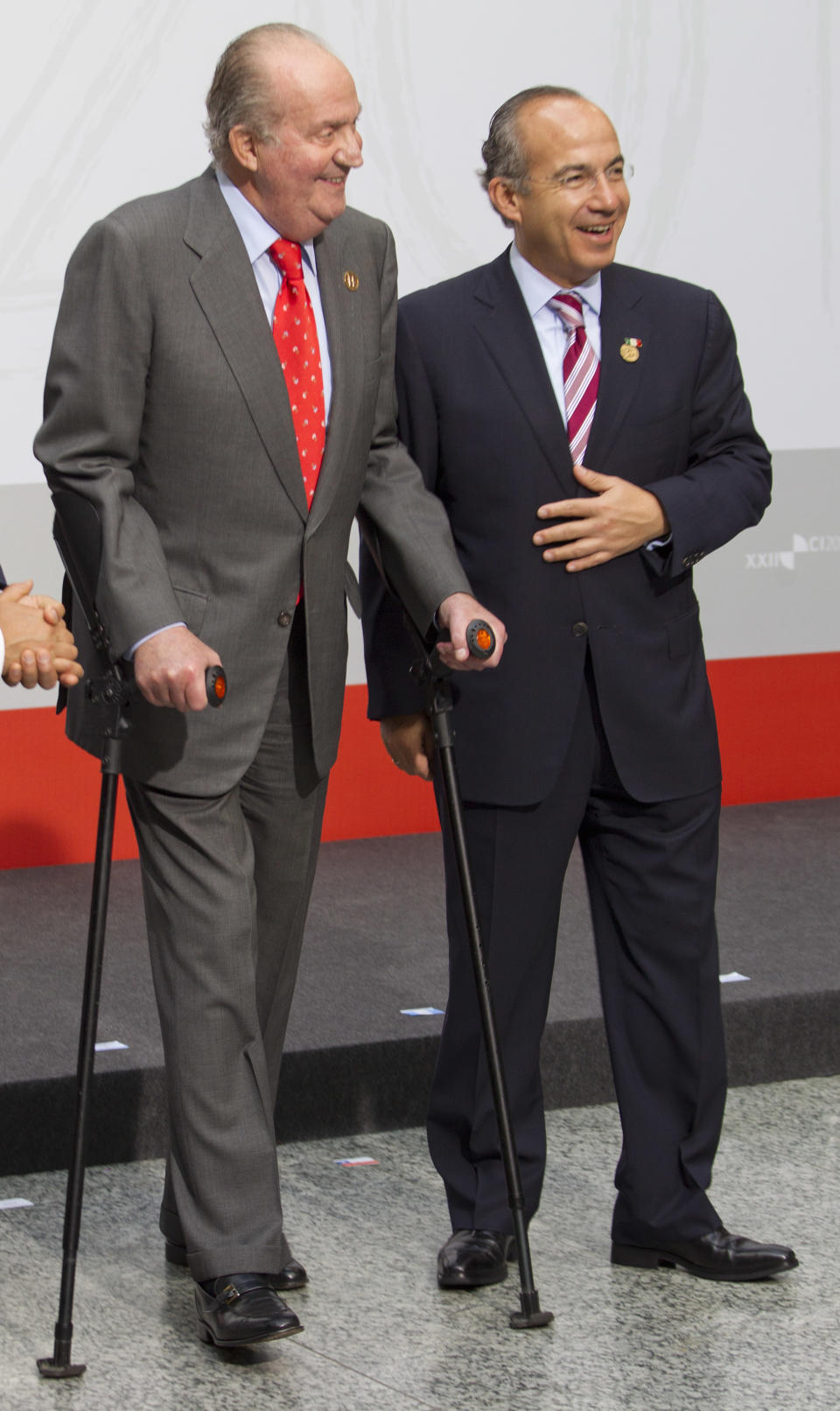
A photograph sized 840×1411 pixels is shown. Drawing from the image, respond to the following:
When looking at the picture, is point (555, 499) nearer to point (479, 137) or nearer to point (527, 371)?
point (527, 371)

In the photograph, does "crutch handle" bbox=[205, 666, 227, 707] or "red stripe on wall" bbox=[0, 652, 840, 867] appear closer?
"crutch handle" bbox=[205, 666, 227, 707]

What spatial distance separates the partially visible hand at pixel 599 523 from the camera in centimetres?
275

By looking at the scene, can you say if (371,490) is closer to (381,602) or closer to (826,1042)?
(381,602)

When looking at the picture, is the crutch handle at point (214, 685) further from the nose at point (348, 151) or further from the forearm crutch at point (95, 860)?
the nose at point (348, 151)

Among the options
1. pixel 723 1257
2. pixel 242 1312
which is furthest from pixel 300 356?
pixel 723 1257

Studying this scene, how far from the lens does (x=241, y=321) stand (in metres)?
2.59

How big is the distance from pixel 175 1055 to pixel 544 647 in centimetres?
77

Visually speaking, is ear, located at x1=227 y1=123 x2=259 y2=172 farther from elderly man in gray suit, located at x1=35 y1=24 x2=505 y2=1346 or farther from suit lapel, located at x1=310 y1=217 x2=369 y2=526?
suit lapel, located at x1=310 y1=217 x2=369 y2=526

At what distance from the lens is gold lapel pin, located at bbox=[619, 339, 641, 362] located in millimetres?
2811

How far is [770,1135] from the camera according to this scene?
11.4 feet

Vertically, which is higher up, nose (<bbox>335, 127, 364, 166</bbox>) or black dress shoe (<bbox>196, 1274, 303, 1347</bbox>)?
nose (<bbox>335, 127, 364, 166</bbox>)

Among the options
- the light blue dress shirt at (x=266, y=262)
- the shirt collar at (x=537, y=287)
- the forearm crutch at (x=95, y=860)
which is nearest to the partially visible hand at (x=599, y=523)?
the shirt collar at (x=537, y=287)

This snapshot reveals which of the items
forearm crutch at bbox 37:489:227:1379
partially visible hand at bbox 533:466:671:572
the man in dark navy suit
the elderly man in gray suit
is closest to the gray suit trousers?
the elderly man in gray suit

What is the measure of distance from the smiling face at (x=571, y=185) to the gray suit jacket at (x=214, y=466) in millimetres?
260
